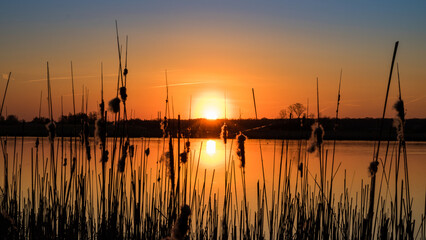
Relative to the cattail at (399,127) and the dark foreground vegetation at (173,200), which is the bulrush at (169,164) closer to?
the dark foreground vegetation at (173,200)

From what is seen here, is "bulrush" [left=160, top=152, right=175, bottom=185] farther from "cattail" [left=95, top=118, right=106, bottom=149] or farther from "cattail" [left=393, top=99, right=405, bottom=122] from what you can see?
"cattail" [left=393, top=99, right=405, bottom=122]

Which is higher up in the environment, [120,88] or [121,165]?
[120,88]

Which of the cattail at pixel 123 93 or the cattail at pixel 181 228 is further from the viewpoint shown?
the cattail at pixel 123 93

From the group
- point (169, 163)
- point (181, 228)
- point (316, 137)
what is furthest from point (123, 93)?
point (181, 228)

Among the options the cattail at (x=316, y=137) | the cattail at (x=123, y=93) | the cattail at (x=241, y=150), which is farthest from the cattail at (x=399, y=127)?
the cattail at (x=123, y=93)

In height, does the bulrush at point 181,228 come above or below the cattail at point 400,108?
below

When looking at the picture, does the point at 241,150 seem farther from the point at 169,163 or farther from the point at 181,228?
the point at 181,228

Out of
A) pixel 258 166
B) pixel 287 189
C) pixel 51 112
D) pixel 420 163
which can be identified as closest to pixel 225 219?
pixel 287 189

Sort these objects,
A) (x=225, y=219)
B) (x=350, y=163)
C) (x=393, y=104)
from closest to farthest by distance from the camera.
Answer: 1. (x=393, y=104)
2. (x=225, y=219)
3. (x=350, y=163)

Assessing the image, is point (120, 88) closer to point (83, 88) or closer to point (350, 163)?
point (83, 88)

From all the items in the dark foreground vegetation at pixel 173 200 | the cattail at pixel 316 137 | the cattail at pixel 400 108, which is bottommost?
the dark foreground vegetation at pixel 173 200

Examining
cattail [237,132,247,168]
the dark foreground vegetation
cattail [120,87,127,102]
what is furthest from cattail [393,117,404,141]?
cattail [120,87,127,102]

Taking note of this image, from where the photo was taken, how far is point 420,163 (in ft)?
46.4

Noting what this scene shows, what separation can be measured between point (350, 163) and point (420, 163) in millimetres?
2263
